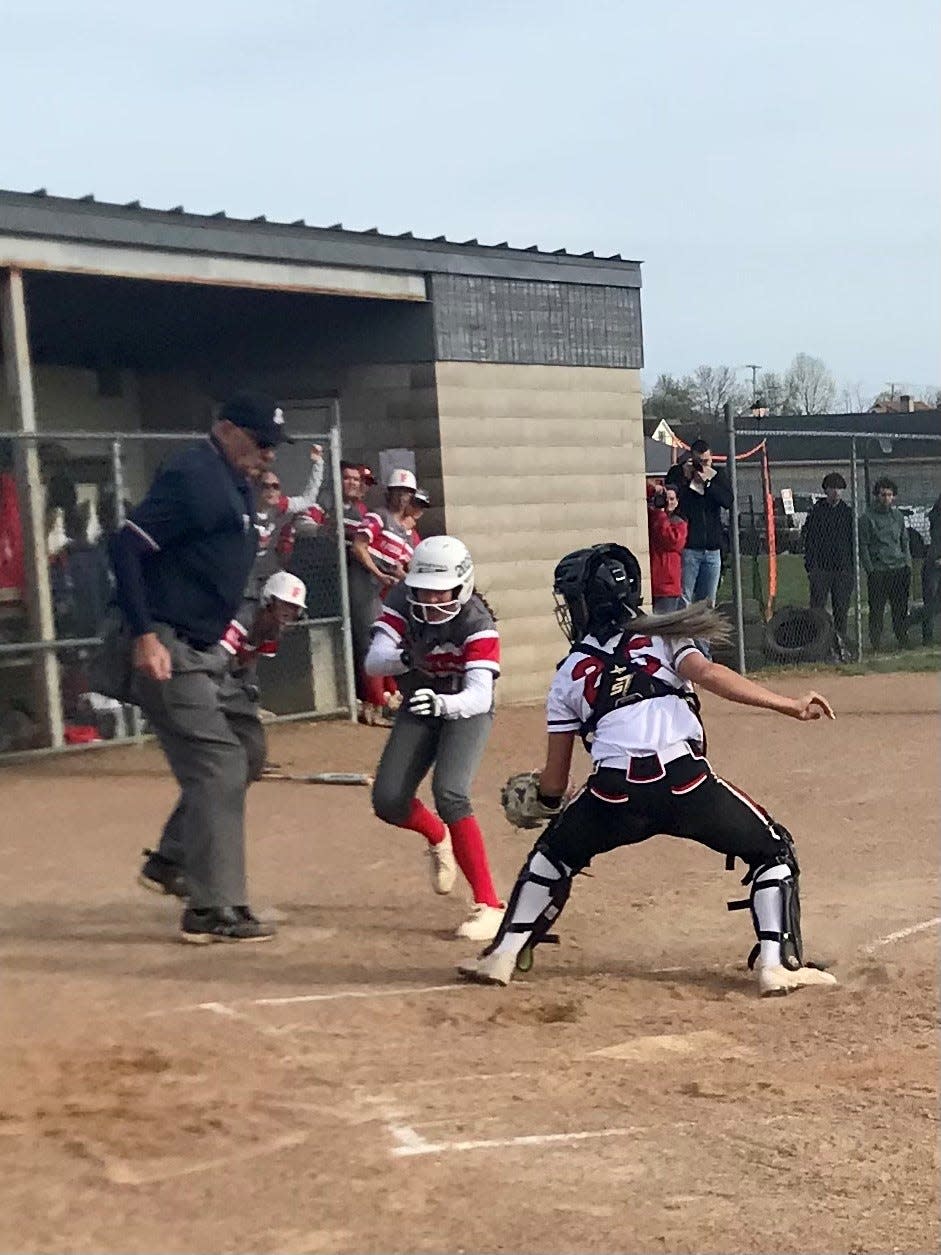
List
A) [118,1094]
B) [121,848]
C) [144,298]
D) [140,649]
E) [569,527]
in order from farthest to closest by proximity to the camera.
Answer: [569,527] → [144,298] → [121,848] → [140,649] → [118,1094]

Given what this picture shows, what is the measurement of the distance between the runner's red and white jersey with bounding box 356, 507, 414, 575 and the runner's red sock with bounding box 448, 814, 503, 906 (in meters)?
6.64

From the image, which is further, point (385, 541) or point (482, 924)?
point (385, 541)

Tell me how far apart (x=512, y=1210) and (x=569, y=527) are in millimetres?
12200

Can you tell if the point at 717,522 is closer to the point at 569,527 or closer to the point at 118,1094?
the point at 569,527

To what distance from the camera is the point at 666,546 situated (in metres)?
16.4

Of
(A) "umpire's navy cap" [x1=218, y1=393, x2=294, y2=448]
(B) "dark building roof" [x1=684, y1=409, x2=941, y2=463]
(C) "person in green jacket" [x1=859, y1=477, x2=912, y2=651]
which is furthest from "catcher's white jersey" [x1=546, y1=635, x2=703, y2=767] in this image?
(B) "dark building roof" [x1=684, y1=409, x2=941, y2=463]

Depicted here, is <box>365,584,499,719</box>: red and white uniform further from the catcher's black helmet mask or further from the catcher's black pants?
the catcher's black pants

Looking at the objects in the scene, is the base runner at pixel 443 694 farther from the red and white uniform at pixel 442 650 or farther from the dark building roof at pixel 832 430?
the dark building roof at pixel 832 430

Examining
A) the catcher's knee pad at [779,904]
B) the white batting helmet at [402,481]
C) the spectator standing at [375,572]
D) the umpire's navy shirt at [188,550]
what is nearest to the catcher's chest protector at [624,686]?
the catcher's knee pad at [779,904]

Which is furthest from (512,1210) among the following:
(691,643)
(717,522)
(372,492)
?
(717,522)

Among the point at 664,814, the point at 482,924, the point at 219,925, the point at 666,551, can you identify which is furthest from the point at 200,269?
the point at 664,814

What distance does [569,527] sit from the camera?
1606 cm

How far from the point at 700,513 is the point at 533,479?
5.44 feet

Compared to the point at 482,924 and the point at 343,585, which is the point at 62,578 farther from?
the point at 482,924
